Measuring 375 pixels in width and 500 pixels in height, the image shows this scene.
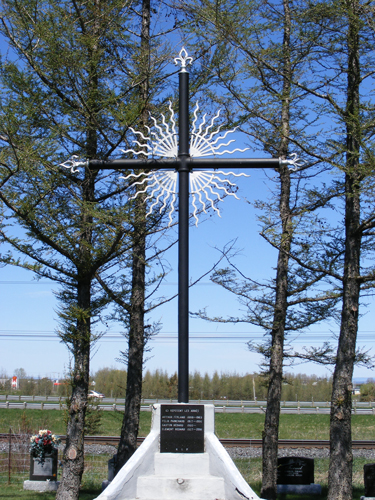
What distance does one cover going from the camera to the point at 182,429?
193 inches

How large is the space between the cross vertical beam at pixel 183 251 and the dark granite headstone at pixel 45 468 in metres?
8.08

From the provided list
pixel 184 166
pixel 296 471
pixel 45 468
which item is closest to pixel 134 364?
pixel 45 468

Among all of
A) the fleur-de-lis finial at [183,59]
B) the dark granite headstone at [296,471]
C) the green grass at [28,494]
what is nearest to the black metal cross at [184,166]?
the fleur-de-lis finial at [183,59]

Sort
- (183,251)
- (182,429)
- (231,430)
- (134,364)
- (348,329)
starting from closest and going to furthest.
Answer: (182,429) < (183,251) < (348,329) < (134,364) < (231,430)

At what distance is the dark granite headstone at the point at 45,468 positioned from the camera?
11.7 metres

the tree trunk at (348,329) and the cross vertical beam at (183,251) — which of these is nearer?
the cross vertical beam at (183,251)

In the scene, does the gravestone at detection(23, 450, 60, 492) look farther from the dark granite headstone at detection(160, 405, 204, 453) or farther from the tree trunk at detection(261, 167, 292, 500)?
the dark granite headstone at detection(160, 405, 204, 453)

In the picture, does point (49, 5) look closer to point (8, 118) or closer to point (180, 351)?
point (8, 118)

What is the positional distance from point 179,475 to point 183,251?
6.94 feet

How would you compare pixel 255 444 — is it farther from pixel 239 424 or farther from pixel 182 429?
pixel 182 429

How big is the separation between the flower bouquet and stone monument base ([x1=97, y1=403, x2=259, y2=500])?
8009 mm

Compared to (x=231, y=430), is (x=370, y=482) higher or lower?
higher

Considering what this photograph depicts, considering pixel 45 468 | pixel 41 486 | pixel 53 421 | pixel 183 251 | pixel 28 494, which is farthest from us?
pixel 53 421

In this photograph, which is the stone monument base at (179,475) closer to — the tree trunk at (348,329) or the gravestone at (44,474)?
the tree trunk at (348,329)
